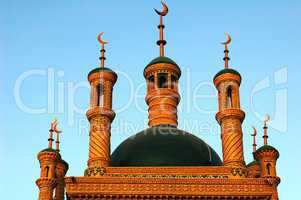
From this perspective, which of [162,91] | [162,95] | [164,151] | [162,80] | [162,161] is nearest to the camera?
[162,161]

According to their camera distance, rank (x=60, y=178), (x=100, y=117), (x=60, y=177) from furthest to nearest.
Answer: (x=60, y=177), (x=60, y=178), (x=100, y=117)

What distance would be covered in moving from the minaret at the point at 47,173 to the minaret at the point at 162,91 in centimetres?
503

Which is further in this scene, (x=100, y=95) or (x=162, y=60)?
(x=162, y=60)

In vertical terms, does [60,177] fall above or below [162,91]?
below

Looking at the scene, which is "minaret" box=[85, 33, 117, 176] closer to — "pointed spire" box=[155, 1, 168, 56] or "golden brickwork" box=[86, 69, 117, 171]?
"golden brickwork" box=[86, 69, 117, 171]

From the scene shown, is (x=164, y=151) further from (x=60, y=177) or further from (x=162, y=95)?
(x=60, y=177)

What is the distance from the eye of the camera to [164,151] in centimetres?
2288

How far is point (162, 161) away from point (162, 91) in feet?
18.7

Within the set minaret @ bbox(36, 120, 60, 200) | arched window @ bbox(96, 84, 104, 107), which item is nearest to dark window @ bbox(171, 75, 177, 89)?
arched window @ bbox(96, 84, 104, 107)

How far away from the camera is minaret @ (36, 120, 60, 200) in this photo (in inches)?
929

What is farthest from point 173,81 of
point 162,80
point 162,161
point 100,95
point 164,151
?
point 162,161

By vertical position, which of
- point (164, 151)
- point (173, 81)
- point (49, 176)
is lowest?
point (49, 176)

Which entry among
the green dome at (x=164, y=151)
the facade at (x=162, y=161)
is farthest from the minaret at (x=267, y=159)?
the green dome at (x=164, y=151)

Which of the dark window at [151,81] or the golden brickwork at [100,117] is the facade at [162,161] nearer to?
the golden brickwork at [100,117]
